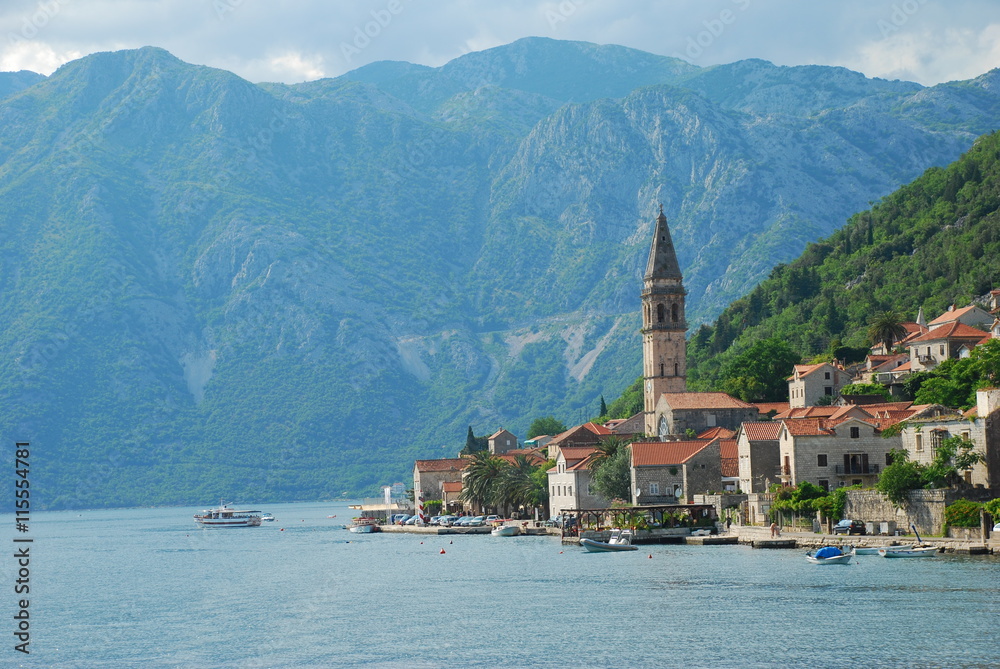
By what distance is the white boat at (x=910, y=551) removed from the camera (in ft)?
268

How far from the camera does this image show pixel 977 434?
283ft

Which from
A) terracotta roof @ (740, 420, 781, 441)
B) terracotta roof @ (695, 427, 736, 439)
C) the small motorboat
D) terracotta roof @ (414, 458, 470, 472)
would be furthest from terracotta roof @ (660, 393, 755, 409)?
terracotta roof @ (414, 458, 470, 472)

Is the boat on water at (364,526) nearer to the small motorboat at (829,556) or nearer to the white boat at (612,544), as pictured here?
the white boat at (612,544)

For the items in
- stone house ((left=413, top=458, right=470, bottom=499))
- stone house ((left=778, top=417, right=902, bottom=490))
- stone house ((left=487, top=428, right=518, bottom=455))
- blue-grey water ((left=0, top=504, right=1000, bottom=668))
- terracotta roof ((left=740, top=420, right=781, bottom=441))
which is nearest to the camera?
blue-grey water ((left=0, top=504, right=1000, bottom=668))

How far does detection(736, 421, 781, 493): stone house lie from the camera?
108625 mm

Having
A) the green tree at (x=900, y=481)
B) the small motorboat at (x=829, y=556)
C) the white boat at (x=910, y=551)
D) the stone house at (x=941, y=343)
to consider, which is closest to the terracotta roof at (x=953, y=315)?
the stone house at (x=941, y=343)

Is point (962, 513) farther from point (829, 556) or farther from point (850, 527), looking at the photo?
point (850, 527)

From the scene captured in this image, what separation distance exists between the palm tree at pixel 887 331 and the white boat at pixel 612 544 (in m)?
55.3

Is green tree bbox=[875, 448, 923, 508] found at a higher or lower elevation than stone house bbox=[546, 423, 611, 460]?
lower

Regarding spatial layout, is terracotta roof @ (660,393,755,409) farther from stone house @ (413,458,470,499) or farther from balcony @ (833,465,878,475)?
stone house @ (413,458,470,499)

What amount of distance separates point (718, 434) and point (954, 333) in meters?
24.5

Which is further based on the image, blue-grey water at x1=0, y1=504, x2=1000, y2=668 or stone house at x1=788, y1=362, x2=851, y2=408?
stone house at x1=788, y1=362, x2=851, y2=408

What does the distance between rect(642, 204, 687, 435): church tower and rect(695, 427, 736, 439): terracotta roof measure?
1460 centimetres

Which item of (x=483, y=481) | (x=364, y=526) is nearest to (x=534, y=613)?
(x=483, y=481)
